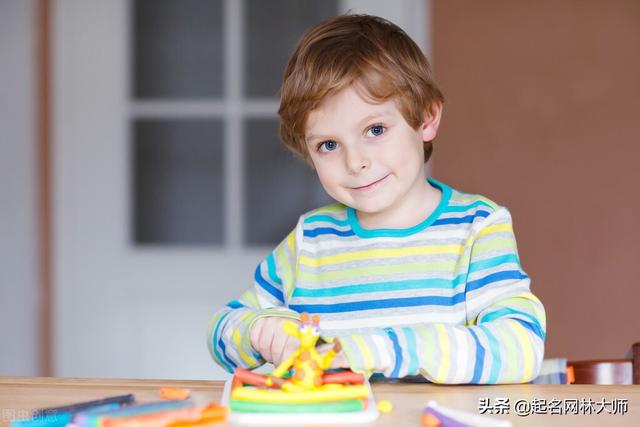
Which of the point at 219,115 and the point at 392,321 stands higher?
the point at 219,115

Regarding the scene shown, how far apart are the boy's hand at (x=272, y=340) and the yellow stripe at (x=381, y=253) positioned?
188 mm

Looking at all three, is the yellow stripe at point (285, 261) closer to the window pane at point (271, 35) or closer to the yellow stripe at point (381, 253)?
the yellow stripe at point (381, 253)

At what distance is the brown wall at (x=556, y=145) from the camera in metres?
2.20

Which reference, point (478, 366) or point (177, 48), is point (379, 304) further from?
point (177, 48)

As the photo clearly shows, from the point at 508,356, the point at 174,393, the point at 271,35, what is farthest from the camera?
the point at 271,35

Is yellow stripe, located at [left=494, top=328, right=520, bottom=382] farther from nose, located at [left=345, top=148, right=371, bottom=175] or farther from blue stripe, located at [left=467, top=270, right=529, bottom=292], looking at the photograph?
nose, located at [left=345, top=148, right=371, bottom=175]

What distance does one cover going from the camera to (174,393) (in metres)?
0.77

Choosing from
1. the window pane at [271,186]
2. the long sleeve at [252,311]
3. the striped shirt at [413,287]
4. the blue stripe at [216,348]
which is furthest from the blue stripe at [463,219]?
the window pane at [271,186]

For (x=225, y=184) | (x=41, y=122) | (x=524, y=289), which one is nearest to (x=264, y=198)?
(x=225, y=184)

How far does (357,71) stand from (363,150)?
10 centimetres

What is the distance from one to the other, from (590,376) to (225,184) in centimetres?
158

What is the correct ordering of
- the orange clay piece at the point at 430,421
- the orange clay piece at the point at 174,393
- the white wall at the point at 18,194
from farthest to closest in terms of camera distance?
the white wall at the point at 18,194 → the orange clay piece at the point at 174,393 → the orange clay piece at the point at 430,421

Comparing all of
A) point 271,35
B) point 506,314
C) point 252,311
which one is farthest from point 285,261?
point 271,35

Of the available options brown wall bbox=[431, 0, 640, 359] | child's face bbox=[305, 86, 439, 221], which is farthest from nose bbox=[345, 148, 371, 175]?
brown wall bbox=[431, 0, 640, 359]
